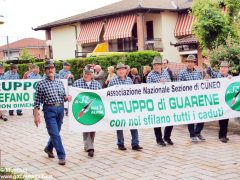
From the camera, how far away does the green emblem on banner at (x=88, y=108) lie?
8398mm

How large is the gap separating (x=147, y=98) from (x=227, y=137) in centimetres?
235

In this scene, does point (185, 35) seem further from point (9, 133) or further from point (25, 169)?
point (25, 169)

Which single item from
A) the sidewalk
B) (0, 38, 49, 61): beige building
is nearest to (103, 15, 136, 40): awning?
the sidewalk

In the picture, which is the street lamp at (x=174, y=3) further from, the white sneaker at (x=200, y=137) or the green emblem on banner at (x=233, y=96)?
the white sneaker at (x=200, y=137)

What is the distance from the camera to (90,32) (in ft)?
125

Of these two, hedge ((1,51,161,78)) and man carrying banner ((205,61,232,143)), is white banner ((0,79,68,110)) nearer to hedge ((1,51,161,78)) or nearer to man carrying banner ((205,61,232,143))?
man carrying banner ((205,61,232,143))

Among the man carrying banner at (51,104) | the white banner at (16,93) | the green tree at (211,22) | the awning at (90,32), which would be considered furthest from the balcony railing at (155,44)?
the man carrying banner at (51,104)

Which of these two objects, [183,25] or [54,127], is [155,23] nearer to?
[183,25]

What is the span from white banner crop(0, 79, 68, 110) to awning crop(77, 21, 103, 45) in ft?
77.1

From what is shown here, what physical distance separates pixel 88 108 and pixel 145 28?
27.8 m

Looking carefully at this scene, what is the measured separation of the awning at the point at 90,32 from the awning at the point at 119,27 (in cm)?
108

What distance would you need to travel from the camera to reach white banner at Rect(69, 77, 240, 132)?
846cm

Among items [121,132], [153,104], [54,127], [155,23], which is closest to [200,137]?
[153,104]

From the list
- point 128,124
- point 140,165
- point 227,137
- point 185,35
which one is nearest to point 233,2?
point 227,137
